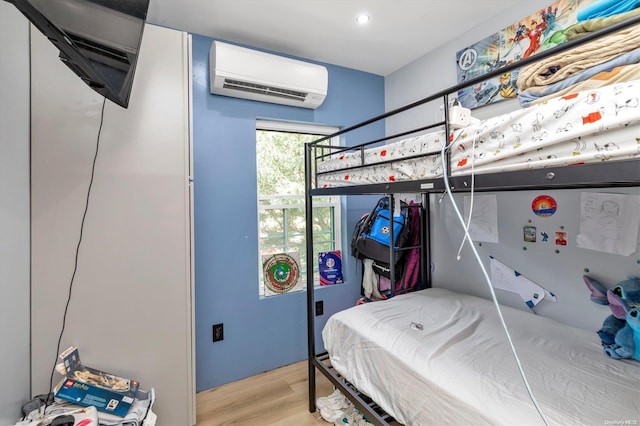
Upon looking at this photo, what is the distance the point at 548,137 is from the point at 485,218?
1385mm

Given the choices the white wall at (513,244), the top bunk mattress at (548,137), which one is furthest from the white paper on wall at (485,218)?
the top bunk mattress at (548,137)

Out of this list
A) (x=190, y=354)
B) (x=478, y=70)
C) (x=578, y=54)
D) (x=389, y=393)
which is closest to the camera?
(x=578, y=54)

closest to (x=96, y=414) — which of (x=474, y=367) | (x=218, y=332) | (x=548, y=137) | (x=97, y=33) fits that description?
(x=218, y=332)


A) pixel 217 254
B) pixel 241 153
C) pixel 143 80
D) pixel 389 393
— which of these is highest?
pixel 143 80

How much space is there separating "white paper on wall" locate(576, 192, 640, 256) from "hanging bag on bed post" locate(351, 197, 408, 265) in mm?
1043

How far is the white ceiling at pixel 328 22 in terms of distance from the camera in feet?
5.83

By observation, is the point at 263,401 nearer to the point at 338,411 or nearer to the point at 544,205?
the point at 338,411

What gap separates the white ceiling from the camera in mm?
1776

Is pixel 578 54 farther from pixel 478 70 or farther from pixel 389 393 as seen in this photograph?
pixel 389 393

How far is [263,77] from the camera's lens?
1.98 m

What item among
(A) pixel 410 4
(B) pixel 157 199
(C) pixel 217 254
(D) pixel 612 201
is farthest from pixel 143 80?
(D) pixel 612 201

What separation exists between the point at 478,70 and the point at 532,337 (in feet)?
5.68

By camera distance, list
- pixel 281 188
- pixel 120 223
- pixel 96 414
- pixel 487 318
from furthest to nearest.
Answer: pixel 281 188, pixel 487 318, pixel 120 223, pixel 96 414

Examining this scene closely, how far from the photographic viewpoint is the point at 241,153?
2.15 m
